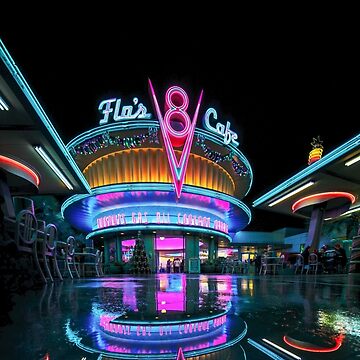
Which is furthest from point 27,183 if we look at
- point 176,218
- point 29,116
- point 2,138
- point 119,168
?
point 176,218

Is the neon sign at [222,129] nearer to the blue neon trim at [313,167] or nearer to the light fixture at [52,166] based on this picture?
the blue neon trim at [313,167]

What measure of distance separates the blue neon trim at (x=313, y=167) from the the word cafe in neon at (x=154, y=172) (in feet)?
23.6

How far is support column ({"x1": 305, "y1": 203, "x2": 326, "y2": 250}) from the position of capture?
20328 millimetres

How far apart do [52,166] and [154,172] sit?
14.6 metres

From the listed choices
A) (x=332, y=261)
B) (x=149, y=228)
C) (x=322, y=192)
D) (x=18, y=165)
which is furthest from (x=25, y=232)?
(x=149, y=228)

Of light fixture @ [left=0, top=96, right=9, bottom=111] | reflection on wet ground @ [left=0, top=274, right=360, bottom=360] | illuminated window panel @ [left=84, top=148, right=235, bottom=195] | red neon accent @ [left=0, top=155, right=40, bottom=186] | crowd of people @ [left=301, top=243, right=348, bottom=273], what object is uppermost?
illuminated window panel @ [left=84, top=148, right=235, bottom=195]

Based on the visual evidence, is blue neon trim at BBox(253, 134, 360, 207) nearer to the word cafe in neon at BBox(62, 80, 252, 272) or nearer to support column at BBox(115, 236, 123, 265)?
Answer: the word cafe in neon at BBox(62, 80, 252, 272)

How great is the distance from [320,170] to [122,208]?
18.2 meters

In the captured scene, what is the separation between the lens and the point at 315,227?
808 inches

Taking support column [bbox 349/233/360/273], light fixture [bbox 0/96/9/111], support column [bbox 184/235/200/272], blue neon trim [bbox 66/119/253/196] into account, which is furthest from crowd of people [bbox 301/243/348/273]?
light fixture [bbox 0/96/9/111]

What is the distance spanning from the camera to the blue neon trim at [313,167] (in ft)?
39.1

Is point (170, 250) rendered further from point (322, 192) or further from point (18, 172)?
point (18, 172)

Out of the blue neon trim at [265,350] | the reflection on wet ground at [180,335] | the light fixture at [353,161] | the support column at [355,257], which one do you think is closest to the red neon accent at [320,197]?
the light fixture at [353,161]

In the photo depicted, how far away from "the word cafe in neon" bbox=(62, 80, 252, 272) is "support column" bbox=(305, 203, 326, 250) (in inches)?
318
